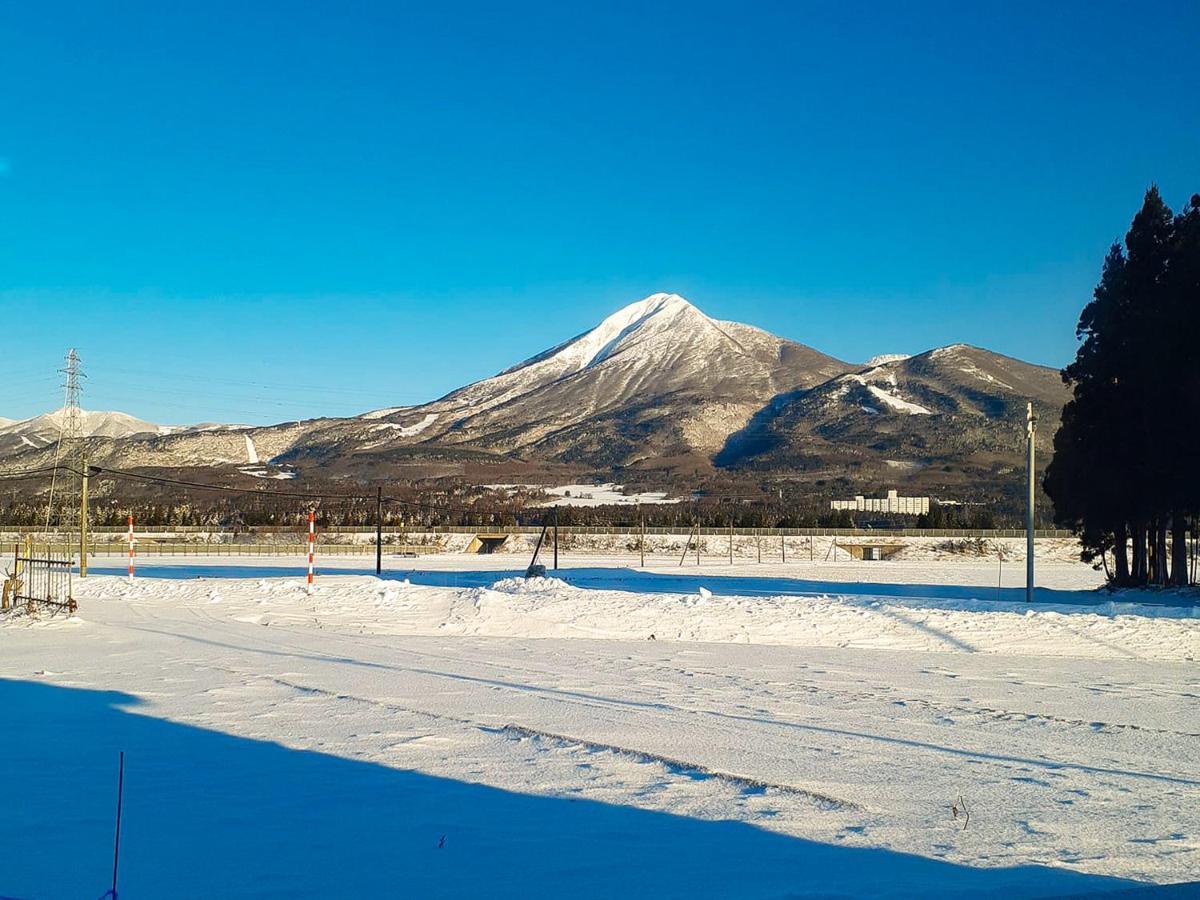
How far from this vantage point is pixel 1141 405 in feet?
94.2

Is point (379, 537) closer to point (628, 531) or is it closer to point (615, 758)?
point (615, 758)

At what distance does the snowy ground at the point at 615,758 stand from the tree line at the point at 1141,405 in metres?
9.74

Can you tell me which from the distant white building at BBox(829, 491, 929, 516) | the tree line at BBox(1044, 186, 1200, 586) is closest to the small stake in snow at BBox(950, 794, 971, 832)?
the tree line at BBox(1044, 186, 1200, 586)

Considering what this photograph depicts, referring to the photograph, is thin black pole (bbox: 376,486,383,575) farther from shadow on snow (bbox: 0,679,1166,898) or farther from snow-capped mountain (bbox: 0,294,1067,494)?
snow-capped mountain (bbox: 0,294,1067,494)

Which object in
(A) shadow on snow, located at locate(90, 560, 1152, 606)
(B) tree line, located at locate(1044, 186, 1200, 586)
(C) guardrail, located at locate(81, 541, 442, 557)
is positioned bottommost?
(C) guardrail, located at locate(81, 541, 442, 557)

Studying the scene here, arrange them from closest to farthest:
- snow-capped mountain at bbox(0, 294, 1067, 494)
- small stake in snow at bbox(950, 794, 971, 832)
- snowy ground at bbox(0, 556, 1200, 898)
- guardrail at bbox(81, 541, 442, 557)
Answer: snowy ground at bbox(0, 556, 1200, 898), small stake in snow at bbox(950, 794, 971, 832), guardrail at bbox(81, 541, 442, 557), snow-capped mountain at bbox(0, 294, 1067, 494)

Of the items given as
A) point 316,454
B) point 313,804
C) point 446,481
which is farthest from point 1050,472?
point 316,454

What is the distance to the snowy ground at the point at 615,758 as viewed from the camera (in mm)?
6062

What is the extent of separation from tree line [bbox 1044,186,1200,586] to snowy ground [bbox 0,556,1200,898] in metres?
9.74

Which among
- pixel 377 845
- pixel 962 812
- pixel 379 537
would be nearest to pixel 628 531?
pixel 379 537

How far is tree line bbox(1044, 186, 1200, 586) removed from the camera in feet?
88.0

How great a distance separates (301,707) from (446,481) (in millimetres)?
122096

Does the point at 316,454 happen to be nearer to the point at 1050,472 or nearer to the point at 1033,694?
the point at 1050,472

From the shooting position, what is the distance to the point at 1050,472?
118 ft
